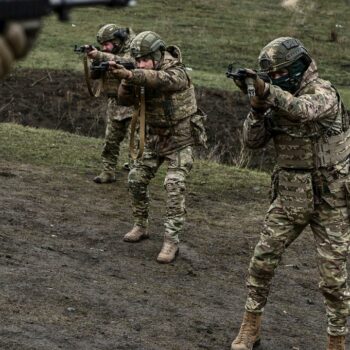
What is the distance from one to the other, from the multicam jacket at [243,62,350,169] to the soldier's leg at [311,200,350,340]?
34 cm

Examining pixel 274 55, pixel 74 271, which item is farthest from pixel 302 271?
pixel 274 55

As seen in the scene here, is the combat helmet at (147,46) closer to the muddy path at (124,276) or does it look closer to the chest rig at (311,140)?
the muddy path at (124,276)

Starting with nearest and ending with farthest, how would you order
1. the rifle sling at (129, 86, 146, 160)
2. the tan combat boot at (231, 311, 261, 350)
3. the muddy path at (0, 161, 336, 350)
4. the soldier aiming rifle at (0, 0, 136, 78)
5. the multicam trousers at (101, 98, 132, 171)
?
the soldier aiming rifle at (0, 0, 136, 78) < the tan combat boot at (231, 311, 261, 350) < the muddy path at (0, 161, 336, 350) < the rifle sling at (129, 86, 146, 160) < the multicam trousers at (101, 98, 132, 171)

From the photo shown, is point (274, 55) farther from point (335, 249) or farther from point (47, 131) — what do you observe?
point (47, 131)

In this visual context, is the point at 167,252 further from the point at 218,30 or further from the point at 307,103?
the point at 218,30

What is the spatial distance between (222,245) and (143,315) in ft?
7.75

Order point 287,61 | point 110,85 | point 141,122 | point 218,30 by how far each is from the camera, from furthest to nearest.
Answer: point 218,30 → point 110,85 → point 141,122 → point 287,61

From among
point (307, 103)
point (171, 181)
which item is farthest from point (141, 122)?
point (307, 103)

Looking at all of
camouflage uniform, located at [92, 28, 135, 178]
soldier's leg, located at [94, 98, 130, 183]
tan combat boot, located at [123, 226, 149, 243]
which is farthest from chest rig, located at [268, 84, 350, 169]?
soldier's leg, located at [94, 98, 130, 183]

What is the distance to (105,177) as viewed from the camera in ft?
37.9

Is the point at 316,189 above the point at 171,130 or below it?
A: above

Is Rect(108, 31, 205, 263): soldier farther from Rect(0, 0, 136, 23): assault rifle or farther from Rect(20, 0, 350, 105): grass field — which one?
Rect(20, 0, 350, 105): grass field

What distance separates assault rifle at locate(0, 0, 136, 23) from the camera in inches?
117

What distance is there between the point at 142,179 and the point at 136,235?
2.12 feet
